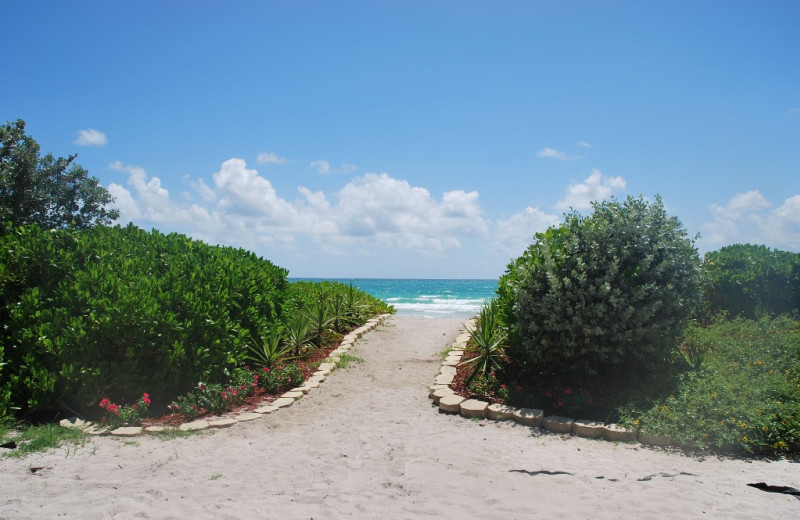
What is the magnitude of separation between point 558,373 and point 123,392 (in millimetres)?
6144

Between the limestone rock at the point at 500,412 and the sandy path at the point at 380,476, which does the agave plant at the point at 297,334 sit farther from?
the limestone rock at the point at 500,412

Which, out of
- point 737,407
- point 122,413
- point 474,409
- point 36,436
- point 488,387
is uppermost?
point 737,407

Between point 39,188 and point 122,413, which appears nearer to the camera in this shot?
point 122,413

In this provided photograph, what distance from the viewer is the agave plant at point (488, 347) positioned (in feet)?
26.2

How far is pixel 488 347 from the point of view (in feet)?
26.9

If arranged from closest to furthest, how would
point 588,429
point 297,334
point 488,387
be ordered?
1. point 588,429
2. point 488,387
3. point 297,334

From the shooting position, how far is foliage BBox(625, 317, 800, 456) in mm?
5281

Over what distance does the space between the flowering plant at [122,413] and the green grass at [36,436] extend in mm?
348

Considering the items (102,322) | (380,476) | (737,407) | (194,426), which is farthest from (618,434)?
(102,322)

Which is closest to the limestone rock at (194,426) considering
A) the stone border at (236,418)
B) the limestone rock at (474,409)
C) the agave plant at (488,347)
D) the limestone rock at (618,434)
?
the stone border at (236,418)

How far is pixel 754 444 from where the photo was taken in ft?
17.3

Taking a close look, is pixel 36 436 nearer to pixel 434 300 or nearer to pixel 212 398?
pixel 212 398

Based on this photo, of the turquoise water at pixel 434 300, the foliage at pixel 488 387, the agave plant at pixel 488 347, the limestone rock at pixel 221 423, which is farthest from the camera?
the turquoise water at pixel 434 300

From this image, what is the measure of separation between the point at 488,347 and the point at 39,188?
17.6m
